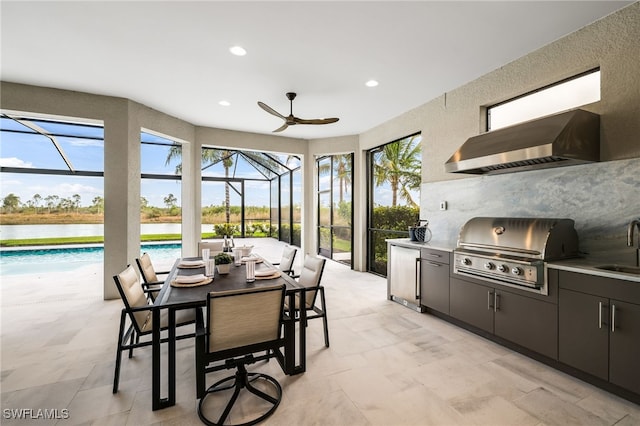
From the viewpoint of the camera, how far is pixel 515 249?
2.53 m

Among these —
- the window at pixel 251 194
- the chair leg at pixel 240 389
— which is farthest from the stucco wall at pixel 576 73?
the window at pixel 251 194

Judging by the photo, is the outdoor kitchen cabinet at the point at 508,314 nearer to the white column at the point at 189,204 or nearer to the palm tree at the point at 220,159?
the white column at the point at 189,204

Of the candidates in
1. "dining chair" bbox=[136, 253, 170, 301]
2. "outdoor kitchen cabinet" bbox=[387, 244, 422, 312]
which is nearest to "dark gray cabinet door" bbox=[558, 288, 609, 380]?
"outdoor kitchen cabinet" bbox=[387, 244, 422, 312]

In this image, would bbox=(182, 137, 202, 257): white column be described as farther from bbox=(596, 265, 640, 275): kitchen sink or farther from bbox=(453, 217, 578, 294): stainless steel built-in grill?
bbox=(596, 265, 640, 275): kitchen sink

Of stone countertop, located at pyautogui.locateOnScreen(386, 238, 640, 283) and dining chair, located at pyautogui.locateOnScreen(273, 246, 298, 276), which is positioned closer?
stone countertop, located at pyautogui.locateOnScreen(386, 238, 640, 283)

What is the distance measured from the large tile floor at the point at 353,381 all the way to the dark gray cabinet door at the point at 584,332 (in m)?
0.18

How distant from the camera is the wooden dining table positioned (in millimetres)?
1759

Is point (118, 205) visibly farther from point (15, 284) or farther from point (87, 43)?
point (15, 284)

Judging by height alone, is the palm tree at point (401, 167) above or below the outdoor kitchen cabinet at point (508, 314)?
above

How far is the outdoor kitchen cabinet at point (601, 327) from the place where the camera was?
182 centimetres

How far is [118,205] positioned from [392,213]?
450cm

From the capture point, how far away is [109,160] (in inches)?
157

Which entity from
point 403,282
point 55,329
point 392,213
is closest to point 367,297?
point 403,282

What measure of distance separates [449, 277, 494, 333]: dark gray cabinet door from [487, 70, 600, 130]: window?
1.93 meters
